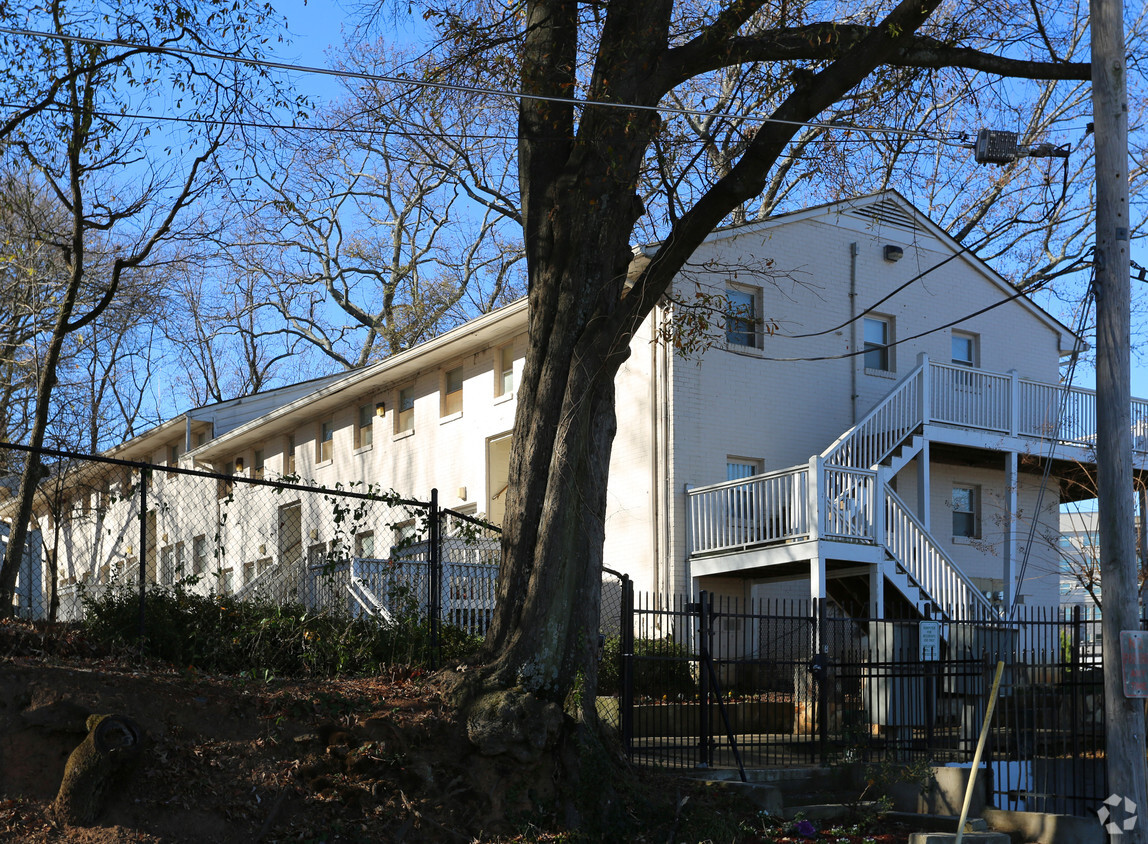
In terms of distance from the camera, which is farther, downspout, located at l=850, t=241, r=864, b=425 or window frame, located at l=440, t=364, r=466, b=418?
window frame, located at l=440, t=364, r=466, b=418

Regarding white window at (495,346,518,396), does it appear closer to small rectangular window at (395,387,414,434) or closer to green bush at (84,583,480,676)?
small rectangular window at (395,387,414,434)

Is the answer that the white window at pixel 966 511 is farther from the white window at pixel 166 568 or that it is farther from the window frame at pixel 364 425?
the white window at pixel 166 568

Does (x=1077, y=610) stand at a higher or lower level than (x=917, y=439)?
lower

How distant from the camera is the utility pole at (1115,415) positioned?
9344 millimetres

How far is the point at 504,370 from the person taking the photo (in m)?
23.9

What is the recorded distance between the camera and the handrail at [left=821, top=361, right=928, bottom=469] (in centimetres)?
2006

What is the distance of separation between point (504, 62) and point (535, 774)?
6.73 m

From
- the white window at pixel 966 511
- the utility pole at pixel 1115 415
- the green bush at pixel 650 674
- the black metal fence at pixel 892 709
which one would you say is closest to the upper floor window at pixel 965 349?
the white window at pixel 966 511

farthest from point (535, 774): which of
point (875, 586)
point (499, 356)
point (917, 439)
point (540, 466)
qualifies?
point (499, 356)

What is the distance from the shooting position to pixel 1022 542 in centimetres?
2350

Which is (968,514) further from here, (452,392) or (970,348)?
(452,392)

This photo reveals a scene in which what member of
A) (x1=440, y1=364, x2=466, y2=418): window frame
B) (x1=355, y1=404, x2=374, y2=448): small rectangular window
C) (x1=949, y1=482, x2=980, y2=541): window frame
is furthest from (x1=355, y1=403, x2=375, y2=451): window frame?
(x1=949, y1=482, x2=980, y2=541): window frame

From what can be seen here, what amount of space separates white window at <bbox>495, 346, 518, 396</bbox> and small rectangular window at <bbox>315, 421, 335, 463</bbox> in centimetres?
768

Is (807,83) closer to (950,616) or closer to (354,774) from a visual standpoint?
(354,774)
